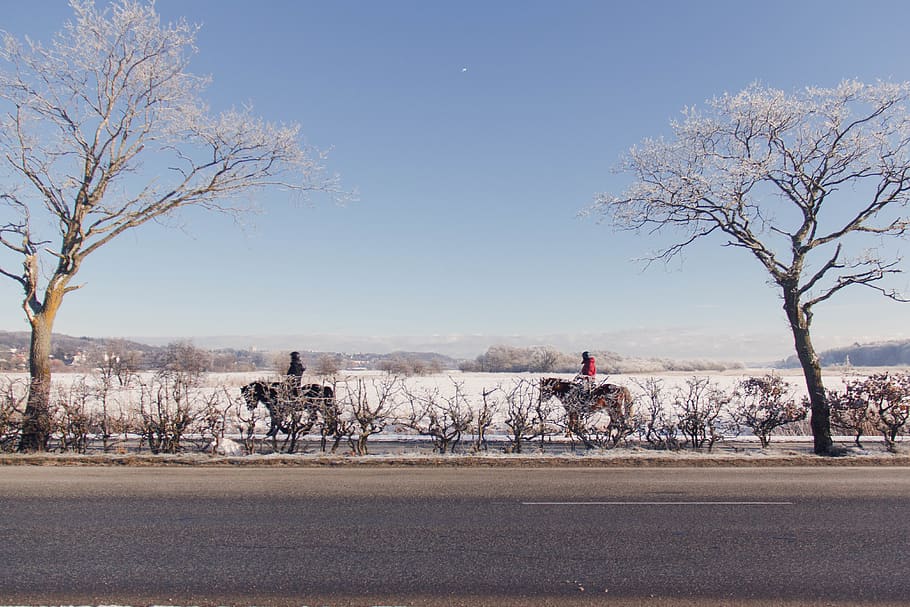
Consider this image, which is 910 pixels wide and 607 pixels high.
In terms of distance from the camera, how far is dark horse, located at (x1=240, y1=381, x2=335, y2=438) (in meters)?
14.2

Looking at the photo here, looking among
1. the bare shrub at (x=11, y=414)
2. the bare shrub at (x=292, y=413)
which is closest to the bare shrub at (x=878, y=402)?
the bare shrub at (x=292, y=413)

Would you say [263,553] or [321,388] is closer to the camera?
[263,553]

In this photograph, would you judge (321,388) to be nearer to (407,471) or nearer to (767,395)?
(407,471)

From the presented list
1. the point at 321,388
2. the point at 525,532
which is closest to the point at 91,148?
the point at 321,388

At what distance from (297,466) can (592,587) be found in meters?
8.38

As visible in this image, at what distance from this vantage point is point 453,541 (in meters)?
6.53

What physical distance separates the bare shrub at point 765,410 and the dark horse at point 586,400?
9.50 feet

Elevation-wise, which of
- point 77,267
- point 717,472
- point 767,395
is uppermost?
point 77,267

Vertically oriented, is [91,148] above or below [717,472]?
above

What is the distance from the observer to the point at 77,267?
1540cm

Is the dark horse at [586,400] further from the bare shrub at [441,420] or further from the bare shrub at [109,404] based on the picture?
the bare shrub at [109,404]

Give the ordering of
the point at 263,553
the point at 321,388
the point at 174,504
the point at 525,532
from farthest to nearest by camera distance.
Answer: the point at 321,388, the point at 174,504, the point at 525,532, the point at 263,553

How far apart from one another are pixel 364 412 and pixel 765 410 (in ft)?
32.6

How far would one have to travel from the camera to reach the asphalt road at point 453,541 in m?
5.08
